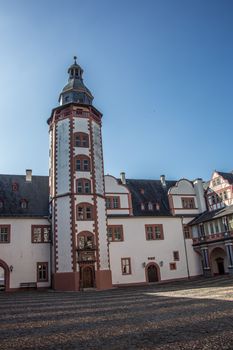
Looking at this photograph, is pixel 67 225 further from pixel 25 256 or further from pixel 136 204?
pixel 136 204

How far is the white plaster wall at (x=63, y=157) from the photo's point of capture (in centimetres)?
2917

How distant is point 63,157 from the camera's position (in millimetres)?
30078

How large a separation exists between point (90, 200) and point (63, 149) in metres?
5.65

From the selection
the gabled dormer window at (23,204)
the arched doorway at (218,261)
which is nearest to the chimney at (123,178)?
the gabled dormer window at (23,204)

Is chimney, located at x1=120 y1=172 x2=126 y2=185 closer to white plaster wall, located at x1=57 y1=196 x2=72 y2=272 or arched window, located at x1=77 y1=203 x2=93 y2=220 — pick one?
arched window, located at x1=77 y1=203 x2=93 y2=220

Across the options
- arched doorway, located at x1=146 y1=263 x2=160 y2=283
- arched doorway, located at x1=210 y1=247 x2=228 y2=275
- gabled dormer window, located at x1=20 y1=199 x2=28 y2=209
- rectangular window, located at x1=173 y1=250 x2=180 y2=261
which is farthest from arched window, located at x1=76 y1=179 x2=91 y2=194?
arched doorway, located at x1=210 y1=247 x2=228 y2=275

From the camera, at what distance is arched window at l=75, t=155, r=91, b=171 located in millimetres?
29812

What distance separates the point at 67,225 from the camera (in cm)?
2775

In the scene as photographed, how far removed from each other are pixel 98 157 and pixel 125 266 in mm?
11161

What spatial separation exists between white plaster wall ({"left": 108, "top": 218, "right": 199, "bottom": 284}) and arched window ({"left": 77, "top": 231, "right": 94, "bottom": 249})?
4310 mm

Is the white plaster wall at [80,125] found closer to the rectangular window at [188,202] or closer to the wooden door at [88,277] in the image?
the wooden door at [88,277]

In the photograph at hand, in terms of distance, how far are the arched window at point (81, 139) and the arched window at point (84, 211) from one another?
5.99 metres

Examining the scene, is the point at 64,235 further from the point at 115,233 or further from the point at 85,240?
the point at 115,233

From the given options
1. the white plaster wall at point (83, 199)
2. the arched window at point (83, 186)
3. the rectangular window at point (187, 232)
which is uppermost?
the arched window at point (83, 186)
